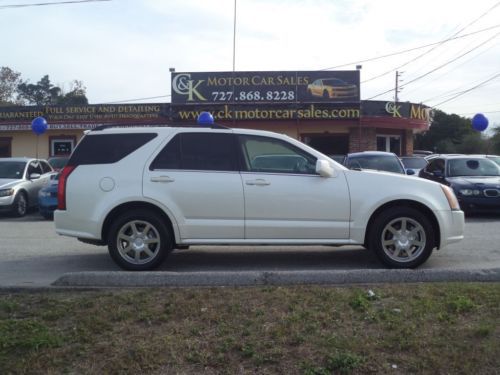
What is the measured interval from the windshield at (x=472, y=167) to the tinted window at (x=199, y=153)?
345 inches

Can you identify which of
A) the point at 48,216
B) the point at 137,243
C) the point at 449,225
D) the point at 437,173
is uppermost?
the point at 437,173

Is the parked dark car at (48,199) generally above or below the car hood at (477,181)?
below

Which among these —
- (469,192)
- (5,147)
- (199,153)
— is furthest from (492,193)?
(5,147)

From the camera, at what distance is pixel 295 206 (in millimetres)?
6996

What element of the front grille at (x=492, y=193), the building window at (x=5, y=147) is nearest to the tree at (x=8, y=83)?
the building window at (x=5, y=147)

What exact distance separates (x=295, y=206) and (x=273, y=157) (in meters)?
0.71

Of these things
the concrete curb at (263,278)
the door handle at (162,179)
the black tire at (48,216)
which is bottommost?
the concrete curb at (263,278)

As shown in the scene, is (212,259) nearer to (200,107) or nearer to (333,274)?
(333,274)

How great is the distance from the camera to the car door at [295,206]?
23.0 ft

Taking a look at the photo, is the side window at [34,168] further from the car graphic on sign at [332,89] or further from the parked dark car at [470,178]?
the car graphic on sign at [332,89]

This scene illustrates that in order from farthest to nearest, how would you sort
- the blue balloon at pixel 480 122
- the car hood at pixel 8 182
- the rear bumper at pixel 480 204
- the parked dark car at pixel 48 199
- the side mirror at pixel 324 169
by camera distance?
the blue balloon at pixel 480 122
the car hood at pixel 8 182
the parked dark car at pixel 48 199
the rear bumper at pixel 480 204
the side mirror at pixel 324 169

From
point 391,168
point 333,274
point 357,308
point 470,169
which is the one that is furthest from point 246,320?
point 470,169

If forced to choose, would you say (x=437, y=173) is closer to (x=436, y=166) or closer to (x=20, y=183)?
(x=436, y=166)

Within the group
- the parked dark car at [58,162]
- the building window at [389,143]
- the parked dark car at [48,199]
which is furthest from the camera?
the building window at [389,143]
